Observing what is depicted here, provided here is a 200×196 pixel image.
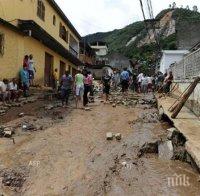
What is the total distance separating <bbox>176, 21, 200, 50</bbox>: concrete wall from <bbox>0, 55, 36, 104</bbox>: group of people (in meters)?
27.3

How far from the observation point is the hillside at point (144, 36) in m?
68.2

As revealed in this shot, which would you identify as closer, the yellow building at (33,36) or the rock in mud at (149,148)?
the rock in mud at (149,148)

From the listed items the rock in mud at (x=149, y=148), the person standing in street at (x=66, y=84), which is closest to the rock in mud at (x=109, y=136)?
the rock in mud at (x=149, y=148)

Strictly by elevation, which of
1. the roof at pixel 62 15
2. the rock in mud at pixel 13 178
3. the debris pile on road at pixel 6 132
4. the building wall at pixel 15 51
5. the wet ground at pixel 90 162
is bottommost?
the rock in mud at pixel 13 178

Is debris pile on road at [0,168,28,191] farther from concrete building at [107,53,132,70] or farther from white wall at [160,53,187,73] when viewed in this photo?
concrete building at [107,53,132,70]

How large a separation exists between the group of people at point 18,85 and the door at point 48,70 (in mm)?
5496

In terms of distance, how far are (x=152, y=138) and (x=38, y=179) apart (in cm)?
370

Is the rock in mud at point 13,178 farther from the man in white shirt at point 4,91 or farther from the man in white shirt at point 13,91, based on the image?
the man in white shirt at point 13,91

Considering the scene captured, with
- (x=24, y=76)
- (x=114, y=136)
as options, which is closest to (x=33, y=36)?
(x=24, y=76)

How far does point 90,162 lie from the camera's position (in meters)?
9.64

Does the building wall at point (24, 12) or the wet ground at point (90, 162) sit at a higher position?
the building wall at point (24, 12)

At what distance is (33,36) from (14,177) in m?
14.4

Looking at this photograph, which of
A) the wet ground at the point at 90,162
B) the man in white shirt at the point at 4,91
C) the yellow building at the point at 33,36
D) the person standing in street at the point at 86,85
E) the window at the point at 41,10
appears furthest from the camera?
the window at the point at 41,10

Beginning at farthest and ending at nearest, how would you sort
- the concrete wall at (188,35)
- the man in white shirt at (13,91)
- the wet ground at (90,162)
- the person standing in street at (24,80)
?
the concrete wall at (188,35), the person standing in street at (24,80), the man in white shirt at (13,91), the wet ground at (90,162)
